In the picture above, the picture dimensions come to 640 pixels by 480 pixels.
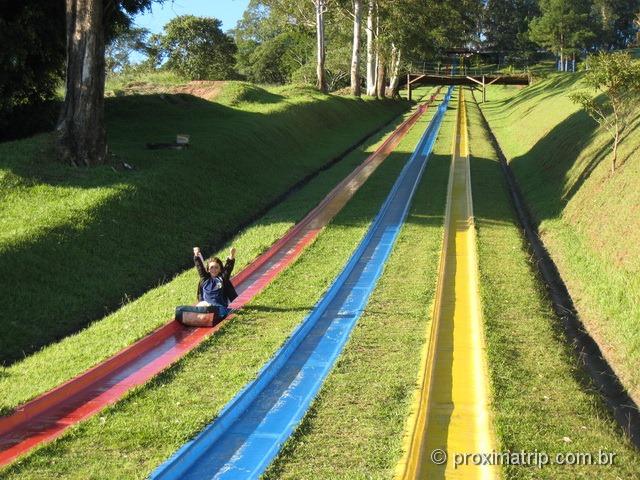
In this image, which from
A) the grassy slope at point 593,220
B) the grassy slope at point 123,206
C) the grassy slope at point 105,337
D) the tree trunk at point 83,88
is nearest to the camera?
the grassy slope at point 105,337

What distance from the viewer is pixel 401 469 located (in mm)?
7387

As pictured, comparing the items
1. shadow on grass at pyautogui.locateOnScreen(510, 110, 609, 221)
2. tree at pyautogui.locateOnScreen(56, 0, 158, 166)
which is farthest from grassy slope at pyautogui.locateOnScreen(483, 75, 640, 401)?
tree at pyautogui.locateOnScreen(56, 0, 158, 166)

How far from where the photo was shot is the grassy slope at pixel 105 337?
9.83 m

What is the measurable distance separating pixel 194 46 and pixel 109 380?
1919 inches

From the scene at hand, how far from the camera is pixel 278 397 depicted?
9461mm

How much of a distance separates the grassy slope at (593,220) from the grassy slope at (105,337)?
23.1 ft

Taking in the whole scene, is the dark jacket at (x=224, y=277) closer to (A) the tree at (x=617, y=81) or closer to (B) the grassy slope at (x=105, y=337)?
(B) the grassy slope at (x=105, y=337)

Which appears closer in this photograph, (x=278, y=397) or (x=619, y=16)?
(x=278, y=397)

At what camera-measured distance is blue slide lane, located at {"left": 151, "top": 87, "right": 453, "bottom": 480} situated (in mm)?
7703

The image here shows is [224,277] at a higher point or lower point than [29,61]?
lower

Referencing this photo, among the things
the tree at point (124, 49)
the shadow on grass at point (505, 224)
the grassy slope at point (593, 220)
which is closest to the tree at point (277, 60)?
the tree at point (124, 49)

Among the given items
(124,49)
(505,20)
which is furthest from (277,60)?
(505,20)

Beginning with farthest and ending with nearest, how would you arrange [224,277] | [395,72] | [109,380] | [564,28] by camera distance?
[564,28]
[395,72]
[224,277]
[109,380]

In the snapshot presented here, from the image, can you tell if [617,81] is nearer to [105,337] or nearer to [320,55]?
[105,337]
